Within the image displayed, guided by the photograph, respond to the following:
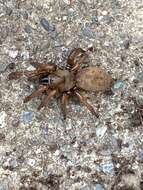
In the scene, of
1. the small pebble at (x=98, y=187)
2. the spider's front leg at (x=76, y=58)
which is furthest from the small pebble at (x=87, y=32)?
the small pebble at (x=98, y=187)

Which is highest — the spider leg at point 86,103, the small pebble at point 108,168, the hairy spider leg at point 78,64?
the hairy spider leg at point 78,64

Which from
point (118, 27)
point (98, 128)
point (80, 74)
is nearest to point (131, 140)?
point (98, 128)

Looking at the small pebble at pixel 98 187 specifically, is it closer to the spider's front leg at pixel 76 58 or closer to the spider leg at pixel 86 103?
the spider leg at pixel 86 103

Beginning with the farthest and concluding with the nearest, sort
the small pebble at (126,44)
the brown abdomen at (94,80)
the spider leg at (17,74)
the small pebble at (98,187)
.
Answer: the small pebble at (126,44)
the spider leg at (17,74)
the brown abdomen at (94,80)
the small pebble at (98,187)

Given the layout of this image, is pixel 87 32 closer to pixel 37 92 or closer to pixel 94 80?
pixel 94 80

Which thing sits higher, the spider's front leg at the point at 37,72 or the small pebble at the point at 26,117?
the spider's front leg at the point at 37,72

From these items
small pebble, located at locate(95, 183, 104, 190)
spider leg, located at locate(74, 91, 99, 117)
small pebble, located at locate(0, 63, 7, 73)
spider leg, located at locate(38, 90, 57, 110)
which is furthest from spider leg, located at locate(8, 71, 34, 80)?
small pebble, located at locate(95, 183, 104, 190)
